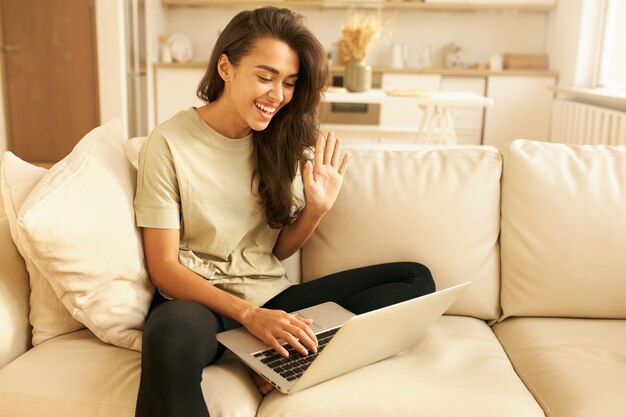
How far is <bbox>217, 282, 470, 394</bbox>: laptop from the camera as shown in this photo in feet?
3.63

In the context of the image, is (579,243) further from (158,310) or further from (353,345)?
(158,310)

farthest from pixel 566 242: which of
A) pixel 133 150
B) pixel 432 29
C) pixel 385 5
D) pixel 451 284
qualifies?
pixel 432 29

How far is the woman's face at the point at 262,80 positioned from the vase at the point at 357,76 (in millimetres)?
2610

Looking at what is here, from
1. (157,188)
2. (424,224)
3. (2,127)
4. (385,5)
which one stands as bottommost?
(2,127)

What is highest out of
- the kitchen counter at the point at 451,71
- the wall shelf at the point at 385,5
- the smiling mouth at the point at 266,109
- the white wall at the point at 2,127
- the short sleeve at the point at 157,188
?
the wall shelf at the point at 385,5

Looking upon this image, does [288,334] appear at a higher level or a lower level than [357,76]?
lower

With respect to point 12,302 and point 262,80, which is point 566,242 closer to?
point 262,80

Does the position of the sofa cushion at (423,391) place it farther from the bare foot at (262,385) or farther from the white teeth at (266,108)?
the white teeth at (266,108)

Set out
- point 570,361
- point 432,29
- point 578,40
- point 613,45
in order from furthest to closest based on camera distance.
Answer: point 432,29 < point 578,40 < point 613,45 < point 570,361

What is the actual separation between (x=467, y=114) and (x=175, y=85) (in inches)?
98.1

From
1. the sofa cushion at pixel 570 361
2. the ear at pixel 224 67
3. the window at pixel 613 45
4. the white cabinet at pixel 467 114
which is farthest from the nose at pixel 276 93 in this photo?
the white cabinet at pixel 467 114

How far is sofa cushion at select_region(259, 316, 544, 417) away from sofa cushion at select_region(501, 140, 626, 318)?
11.5 inches

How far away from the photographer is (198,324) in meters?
1.22

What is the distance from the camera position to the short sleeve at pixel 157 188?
137 centimetres
